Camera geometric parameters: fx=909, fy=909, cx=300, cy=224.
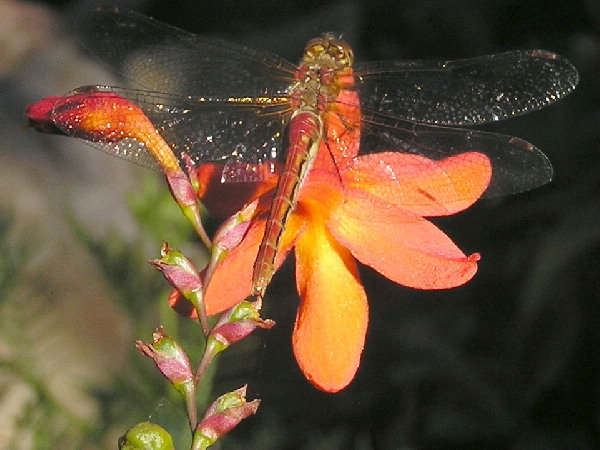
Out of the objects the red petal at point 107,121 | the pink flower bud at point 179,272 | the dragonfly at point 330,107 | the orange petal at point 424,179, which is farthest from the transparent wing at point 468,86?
the pink flower bud at point 179,272

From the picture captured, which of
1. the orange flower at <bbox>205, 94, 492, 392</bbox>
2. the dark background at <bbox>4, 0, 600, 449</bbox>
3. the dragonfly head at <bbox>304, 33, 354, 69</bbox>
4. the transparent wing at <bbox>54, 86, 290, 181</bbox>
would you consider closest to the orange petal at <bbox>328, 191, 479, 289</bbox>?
the orange flower at <bbox>205, 94, 492, 392</bbox>

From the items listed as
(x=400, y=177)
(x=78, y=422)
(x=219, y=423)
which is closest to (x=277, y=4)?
(x=78, y=422)

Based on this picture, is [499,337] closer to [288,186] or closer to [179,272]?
[288,186]

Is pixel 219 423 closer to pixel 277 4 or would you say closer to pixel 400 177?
pixel 400 177

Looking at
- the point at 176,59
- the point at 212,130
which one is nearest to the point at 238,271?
the point at 212,130

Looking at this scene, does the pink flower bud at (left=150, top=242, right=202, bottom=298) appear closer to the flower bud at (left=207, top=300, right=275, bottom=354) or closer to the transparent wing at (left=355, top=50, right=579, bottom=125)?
the flower bud at (left=207, top=300, right=275, bottom=354)
